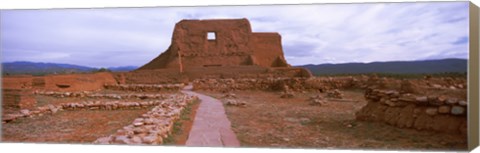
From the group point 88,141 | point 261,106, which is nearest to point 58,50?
point 88,141

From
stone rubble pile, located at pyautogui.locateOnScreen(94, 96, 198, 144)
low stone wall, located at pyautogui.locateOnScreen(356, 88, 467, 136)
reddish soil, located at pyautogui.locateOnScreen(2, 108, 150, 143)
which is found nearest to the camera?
low stone wall, located at pyautogui.locateOnScreen(356, 88, 467, 136)

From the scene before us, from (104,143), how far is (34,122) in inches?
97.2

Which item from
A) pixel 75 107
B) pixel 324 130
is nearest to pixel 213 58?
pixel 75 107

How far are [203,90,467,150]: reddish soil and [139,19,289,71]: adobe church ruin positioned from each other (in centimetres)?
220

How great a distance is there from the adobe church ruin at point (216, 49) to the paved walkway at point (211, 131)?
2478mm

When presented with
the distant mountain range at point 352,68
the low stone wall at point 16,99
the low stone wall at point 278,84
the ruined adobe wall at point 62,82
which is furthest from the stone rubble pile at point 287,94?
the low stone wall at point 16,99

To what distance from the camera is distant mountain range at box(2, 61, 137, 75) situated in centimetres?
977

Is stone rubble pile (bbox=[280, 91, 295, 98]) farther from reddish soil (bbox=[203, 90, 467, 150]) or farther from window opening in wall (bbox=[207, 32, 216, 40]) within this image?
window opening in wall (bbox=[207, 32, 216, 40])

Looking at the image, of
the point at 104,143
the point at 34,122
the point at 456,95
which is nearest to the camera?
the point at 456,95

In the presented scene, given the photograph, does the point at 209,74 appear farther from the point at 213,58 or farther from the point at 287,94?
the point at 287,94

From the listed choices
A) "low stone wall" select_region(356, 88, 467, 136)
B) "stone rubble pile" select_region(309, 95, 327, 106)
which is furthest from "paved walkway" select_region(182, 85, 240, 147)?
"low stone wall" select_region(356, 88, 467, 136)

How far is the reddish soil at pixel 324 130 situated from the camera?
753 cm

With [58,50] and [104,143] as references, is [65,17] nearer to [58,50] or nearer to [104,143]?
[58,50]

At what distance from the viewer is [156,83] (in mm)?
14469
